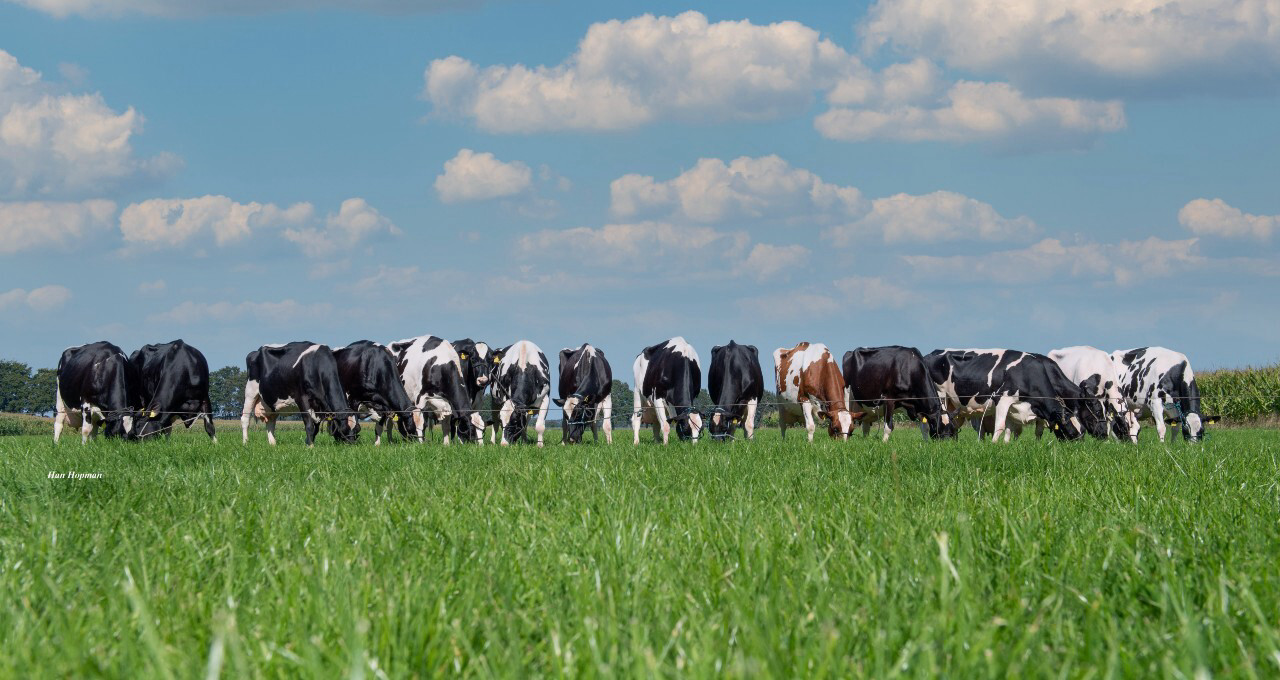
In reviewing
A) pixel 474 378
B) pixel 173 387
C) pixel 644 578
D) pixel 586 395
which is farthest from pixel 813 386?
pixel 644 578

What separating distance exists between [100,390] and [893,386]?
1490cm

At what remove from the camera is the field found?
234 cm

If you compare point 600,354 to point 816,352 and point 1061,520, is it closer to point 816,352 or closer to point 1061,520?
point 816,352

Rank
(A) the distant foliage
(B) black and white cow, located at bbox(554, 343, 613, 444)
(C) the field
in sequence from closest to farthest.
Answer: (C) the field
(B) black and white cow, located at bbox(554, 343, 613, 444)
(A) the distant foliage

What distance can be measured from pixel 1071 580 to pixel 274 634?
2.25 meters

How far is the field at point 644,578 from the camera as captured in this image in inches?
92.0

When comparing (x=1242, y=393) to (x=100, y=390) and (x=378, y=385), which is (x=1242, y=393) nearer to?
(x=378, y=385)

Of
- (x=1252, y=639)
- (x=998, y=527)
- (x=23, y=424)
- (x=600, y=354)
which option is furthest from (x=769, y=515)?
(x=23, y=424)

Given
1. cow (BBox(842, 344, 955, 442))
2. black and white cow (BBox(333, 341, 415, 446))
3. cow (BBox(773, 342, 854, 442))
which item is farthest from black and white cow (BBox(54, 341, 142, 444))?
cow (BBox(842, 344, 955, 442))

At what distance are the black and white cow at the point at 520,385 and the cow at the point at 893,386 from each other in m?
6.14

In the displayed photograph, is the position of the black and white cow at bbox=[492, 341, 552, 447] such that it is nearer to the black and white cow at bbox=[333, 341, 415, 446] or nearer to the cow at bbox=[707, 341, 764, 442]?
the black and white cow at bbox=[333, 341, 415, 446]

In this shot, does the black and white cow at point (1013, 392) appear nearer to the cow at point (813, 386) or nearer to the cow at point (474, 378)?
the cow at point (813, 386)

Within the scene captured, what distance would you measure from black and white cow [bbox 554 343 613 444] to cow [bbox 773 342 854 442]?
3.49 metres

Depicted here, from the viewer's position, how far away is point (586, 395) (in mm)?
22109
